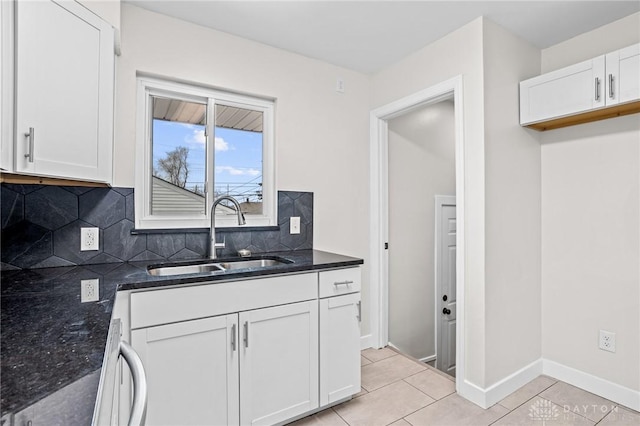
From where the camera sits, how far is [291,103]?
2566 mm

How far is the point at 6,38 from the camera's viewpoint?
120cm

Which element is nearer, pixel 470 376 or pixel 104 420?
pixel 104 420

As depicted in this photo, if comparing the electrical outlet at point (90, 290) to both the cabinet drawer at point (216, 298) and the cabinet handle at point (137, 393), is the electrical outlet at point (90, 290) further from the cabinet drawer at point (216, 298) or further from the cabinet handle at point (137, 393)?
the cabinet handle at point (137, 393)

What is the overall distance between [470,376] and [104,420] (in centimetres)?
218

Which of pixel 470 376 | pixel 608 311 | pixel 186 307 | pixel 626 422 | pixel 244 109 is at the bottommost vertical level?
pixel 626 422

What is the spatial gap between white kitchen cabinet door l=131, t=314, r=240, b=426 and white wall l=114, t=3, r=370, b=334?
3.41 ft

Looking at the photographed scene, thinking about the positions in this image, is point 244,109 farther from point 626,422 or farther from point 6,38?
point 626,422

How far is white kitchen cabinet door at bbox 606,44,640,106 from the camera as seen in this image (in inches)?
71.1

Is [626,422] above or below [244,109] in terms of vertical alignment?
below

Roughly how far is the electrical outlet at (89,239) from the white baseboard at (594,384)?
10.3 ft

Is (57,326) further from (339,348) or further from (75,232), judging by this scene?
(339,348)

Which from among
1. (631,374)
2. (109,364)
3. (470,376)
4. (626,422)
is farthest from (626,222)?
(109,364)

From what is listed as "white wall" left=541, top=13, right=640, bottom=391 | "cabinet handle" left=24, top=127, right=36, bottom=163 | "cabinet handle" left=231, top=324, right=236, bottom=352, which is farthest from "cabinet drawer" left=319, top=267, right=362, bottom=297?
"white wall" left=541, top=13, right=640, bottom=391

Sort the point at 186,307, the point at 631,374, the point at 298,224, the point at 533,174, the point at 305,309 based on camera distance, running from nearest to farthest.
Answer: the point at 186,307 < the point at 305,309 < the point at 631,374 < the point at 533,174 < the point at 298,224
